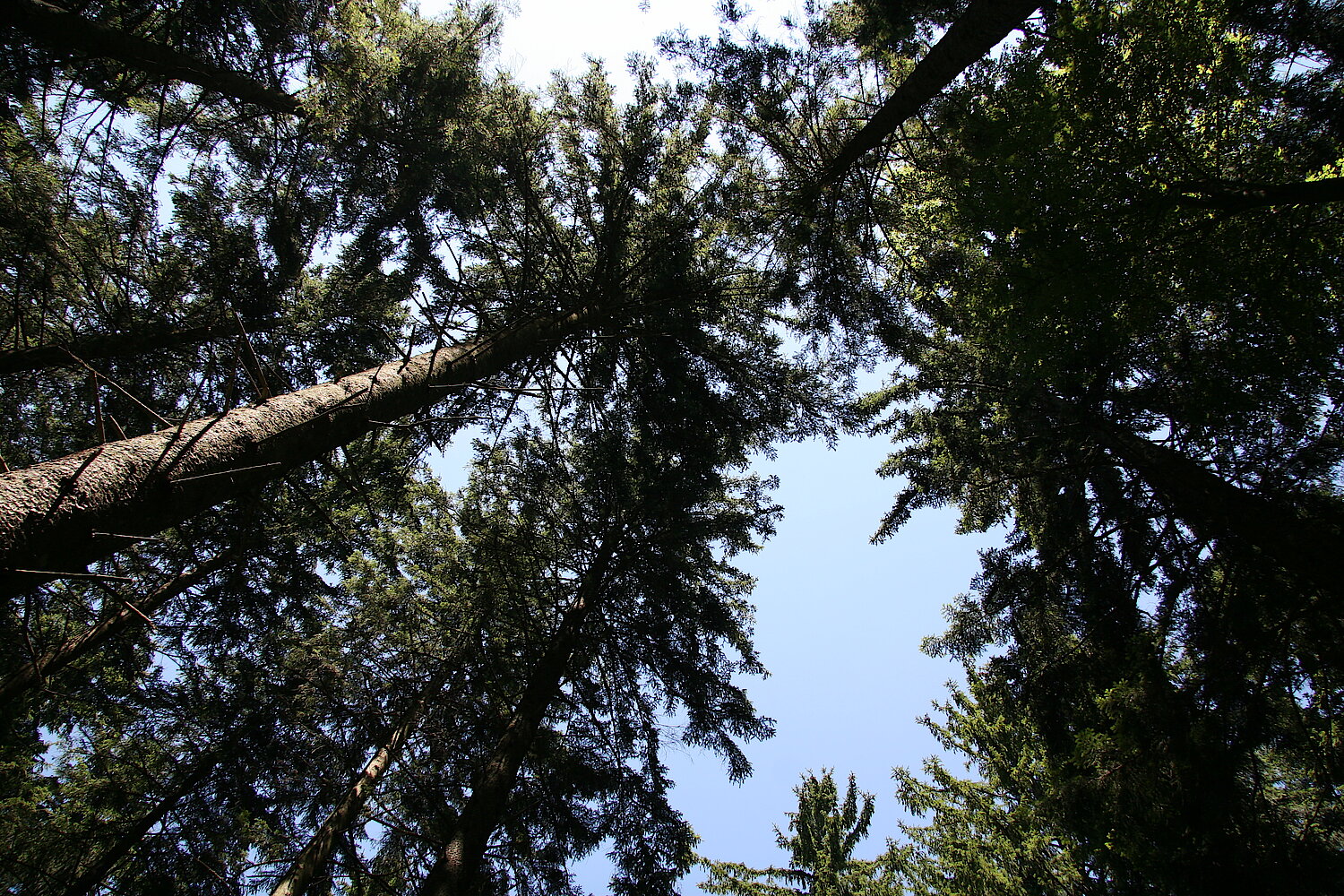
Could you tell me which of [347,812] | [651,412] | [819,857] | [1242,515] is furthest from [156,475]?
[819,857]

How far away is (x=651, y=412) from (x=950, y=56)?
15.7ft

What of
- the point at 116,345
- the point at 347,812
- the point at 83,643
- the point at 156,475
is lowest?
the point at 347,812

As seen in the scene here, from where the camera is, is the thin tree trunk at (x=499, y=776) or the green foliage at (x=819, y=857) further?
the green foliage at (x=819, y=857)

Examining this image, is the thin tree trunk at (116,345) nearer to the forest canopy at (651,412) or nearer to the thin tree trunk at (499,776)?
the forest canopy at (651,412)

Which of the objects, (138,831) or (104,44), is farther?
(138,831)

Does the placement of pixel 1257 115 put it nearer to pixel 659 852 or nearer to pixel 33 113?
pixel 659 852

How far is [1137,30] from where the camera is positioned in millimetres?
3871

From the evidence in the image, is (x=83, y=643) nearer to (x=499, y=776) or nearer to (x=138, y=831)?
(x=138, y=831)

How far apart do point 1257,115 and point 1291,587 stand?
11.1ft

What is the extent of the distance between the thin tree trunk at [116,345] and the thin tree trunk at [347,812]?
13.8 feet

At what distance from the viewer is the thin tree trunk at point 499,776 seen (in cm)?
452

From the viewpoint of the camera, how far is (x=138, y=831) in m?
5.79

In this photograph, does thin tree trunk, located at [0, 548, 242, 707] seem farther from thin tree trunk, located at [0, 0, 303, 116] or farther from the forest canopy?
thin tree trunk, located at [0, 0, 303, 116]

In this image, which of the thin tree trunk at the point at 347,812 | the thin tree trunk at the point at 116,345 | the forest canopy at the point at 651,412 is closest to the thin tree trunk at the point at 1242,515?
the forest canopy at the point at 651,412
